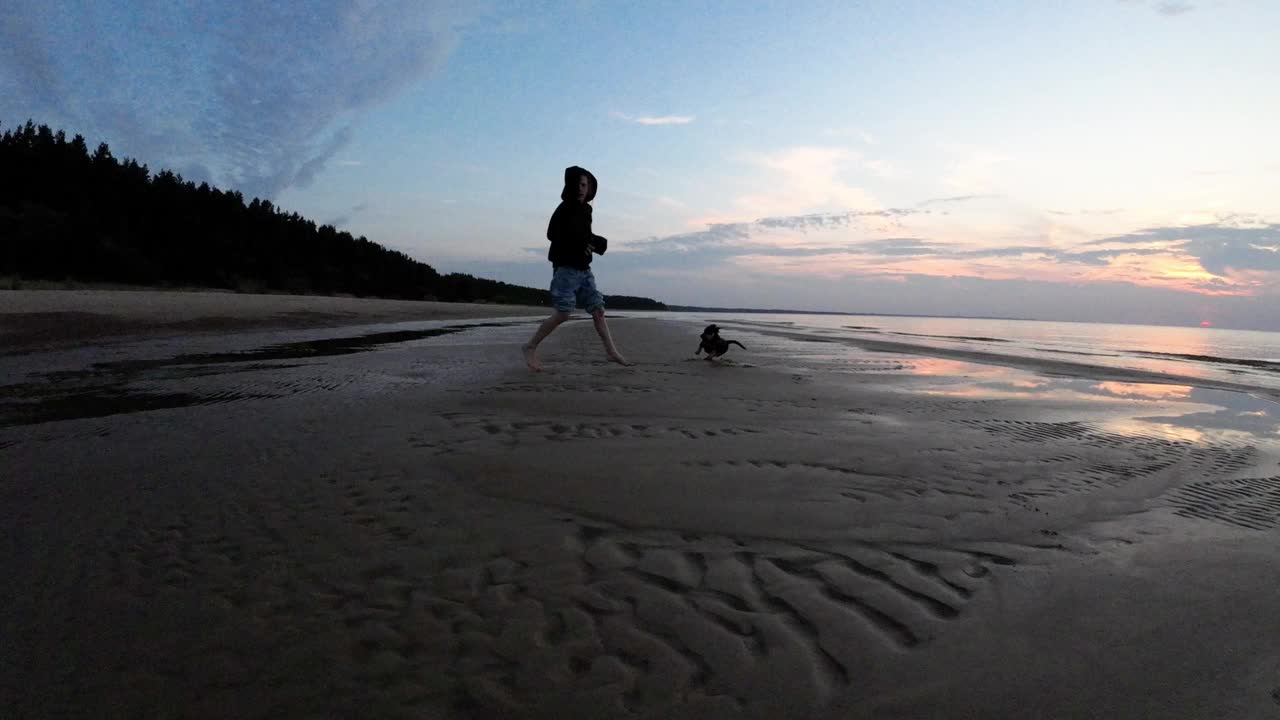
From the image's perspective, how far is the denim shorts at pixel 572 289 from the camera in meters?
8.07

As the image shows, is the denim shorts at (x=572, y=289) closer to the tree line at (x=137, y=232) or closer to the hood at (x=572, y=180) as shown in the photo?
the hood at (x=572, y=180)

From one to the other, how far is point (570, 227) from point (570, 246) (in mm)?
263

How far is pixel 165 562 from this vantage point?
80.7 inches

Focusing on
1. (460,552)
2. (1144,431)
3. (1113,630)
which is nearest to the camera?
(1113,630)

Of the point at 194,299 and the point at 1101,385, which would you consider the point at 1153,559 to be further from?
the point at 194,299

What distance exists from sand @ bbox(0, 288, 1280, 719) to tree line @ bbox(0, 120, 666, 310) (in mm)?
41025

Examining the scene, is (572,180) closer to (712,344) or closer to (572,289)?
(572,289)

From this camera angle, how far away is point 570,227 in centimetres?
797

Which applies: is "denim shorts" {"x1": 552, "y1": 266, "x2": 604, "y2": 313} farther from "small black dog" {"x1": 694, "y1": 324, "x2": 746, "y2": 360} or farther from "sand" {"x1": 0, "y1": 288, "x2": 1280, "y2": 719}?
"sand" {"x1": 0, "y1": 288, "x2": 1280, "y2": 719}

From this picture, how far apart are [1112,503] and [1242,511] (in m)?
0.69

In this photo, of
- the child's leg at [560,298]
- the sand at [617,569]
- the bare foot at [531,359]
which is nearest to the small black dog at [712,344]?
the child's leg at [560,298]

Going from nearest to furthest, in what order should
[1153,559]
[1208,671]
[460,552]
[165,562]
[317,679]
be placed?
[317,679]
[1208,671]
[165,562]
[460,552]
[1153,559]

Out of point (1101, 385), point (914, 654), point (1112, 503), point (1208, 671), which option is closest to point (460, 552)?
point (914, 654)

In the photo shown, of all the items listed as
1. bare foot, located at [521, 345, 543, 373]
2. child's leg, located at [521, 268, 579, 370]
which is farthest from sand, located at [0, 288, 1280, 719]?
child's leg, located at [521, 268, 579, 370]
